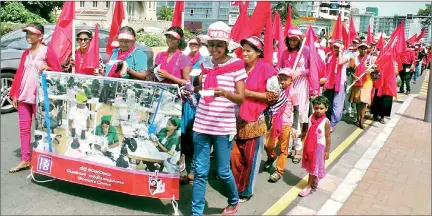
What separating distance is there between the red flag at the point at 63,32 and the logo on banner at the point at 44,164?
4.59 ft

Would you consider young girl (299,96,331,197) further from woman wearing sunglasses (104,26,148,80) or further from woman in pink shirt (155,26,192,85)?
woman wearing sunglasses (104,26,148,80)

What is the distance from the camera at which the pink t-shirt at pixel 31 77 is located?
4586 millimetres

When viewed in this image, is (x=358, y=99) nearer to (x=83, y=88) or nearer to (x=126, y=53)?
(x=126, y=53)

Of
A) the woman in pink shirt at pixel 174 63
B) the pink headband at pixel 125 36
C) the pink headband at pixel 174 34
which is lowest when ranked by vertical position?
the woman in pink shirt at pixel 174 63

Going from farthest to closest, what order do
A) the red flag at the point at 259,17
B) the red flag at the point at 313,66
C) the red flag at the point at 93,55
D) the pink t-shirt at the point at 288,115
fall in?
the red flag at the point at 313,66 < the pink t-shirt at the point at 288,115 < the red flag at the point at 259,17 < the red flag at the point at 93,55

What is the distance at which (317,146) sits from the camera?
4.56 metres

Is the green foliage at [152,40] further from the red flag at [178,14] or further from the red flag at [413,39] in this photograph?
the red flag at [178,14]

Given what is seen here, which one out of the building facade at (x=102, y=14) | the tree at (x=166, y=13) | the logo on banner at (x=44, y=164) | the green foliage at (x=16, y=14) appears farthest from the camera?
the tree at (x=166, y=13)

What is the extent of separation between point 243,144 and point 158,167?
0.94 meters

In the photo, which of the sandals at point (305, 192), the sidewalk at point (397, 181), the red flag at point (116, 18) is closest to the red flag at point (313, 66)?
the sidewalk at point (397, 181)

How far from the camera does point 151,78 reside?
15.5 ft

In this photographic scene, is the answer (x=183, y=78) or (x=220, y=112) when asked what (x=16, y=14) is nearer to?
(x=183, y=78)

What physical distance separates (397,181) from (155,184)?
315 cm

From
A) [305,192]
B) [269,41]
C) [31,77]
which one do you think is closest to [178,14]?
[269,41]
